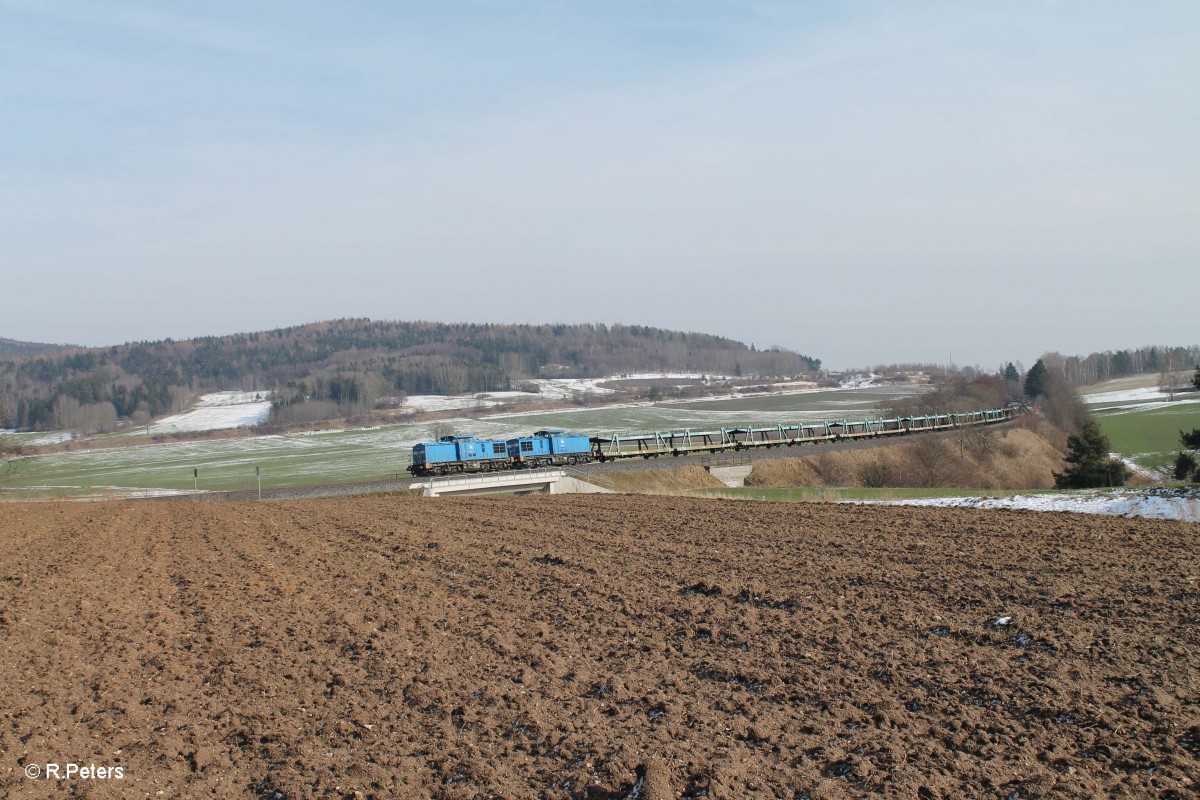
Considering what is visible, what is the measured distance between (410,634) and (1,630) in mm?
6420

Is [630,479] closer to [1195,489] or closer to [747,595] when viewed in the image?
[1195,489]

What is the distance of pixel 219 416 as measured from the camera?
156125 millimetres

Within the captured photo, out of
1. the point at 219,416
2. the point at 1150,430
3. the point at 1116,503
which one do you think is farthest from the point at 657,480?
the point at 219,416

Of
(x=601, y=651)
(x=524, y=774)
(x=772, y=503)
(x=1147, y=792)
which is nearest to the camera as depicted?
(x=1147, y=792)

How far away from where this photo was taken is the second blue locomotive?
50.4 meters

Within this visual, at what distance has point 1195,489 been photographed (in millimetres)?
23297

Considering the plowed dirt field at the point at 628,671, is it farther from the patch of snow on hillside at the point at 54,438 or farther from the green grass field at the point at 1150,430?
the patch of snow on hillside at the point at 54,438

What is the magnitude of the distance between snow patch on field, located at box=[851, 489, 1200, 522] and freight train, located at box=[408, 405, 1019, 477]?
30.8 m

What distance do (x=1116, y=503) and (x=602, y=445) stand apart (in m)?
40.8

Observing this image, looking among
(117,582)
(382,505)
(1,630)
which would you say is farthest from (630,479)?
(1,630)

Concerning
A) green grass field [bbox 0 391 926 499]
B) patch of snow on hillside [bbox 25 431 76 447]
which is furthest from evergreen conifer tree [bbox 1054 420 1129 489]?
patch of snow on hillside [bbox 25 431 76 447]

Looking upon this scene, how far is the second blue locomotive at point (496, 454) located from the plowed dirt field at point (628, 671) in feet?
103

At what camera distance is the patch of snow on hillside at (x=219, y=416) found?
459ft

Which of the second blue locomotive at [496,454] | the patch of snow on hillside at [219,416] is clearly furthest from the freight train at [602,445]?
the patch of snow on hillside at [219,416]
